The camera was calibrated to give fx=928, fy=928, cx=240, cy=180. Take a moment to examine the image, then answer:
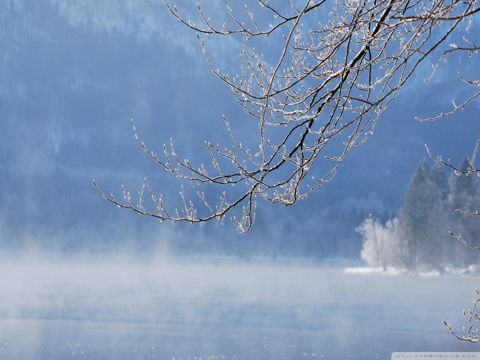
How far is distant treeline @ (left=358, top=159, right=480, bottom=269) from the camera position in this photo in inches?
3184

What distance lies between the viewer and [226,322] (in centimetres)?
3778

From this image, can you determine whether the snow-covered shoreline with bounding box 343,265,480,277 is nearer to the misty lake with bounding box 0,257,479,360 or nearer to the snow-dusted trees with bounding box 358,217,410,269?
the snow-dusted trees with bounding box 358,217,410,269

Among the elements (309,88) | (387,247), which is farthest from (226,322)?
(387,247)

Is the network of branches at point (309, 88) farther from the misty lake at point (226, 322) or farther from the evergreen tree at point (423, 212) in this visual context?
the evergreen tree at point (423, 212)

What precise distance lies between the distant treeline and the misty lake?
20.3 m

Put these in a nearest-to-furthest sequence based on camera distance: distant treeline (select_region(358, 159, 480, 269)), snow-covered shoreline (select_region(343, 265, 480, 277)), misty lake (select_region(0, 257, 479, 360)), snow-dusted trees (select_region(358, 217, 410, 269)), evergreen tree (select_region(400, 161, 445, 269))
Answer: misty lake (select_region(0, 257, 479, 360)), distant treeline (select_region(358, 159, 480, 269)), evergreen tree (select_region(400, 161, 445, 269)), snow-covered shoreline (select_region(343, 265, 480, 277)), snow-dusted trees (select_region(358, 217, 410, 269))

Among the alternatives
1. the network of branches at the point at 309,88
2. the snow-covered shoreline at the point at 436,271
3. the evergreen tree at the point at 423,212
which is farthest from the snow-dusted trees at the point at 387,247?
the network of branches at the point at 309,88

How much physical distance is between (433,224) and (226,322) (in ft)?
165

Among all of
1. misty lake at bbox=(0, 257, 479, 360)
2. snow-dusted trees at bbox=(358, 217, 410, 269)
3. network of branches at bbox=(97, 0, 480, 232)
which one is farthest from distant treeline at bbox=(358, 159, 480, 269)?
network of branches at bbox=(97, 0, 480, 232)

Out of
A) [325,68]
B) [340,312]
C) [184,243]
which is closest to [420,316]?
[340,312]

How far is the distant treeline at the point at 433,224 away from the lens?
265 feet

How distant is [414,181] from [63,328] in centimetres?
5129

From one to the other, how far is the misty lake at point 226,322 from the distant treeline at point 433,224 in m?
20.3

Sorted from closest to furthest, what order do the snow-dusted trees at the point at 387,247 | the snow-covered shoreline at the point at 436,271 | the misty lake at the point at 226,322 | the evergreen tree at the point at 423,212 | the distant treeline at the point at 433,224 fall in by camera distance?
1. the misty lake at the point at 226,322
2. the distant treeline at the point at 433,224
3. the evergreen tree at the point at 423,212
4. the snow-covered shoreline at the point at 436,271
5. the snow-dusted trees at the point at 387,247
